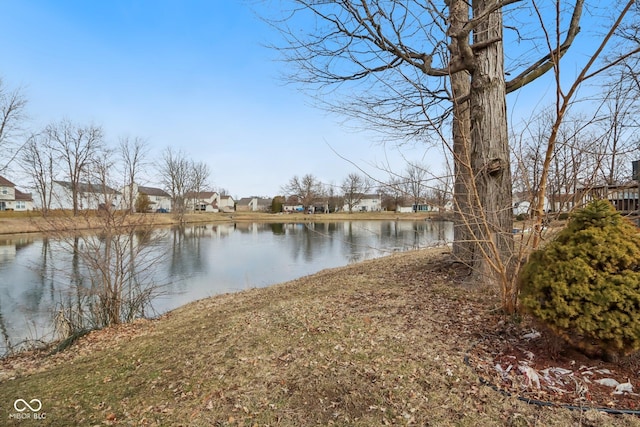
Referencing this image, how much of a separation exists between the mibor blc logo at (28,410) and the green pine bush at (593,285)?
388cm

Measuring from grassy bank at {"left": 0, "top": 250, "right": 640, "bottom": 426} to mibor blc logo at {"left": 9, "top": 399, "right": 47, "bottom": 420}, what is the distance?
6cm

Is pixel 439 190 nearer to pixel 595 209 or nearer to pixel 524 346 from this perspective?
pixel 595 209

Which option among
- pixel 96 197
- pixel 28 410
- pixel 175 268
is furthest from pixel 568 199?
pixel 175 268

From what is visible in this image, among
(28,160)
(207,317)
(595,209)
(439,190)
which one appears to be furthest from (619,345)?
(28,160)

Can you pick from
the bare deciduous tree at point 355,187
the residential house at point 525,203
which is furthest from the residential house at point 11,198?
Result: the residential house at point 525,203

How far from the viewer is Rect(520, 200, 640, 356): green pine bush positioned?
209 cm

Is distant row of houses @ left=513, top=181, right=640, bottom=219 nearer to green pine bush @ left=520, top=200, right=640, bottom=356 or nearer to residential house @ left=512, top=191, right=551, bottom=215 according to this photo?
residential house @ left=512, top=191, right=551, bottom=215

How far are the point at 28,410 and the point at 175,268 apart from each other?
9510mm

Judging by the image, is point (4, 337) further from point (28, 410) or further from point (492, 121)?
point (492, 121)

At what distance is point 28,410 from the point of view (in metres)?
2.72

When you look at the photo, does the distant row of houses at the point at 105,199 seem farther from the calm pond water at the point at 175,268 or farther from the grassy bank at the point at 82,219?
the calm pond water at the point at 175,268

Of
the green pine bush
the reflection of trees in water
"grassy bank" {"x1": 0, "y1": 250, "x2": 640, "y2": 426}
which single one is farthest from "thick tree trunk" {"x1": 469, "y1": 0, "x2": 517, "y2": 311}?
the reflection of trees in water

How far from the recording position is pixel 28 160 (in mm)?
25922

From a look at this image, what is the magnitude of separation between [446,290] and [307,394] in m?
2.76
